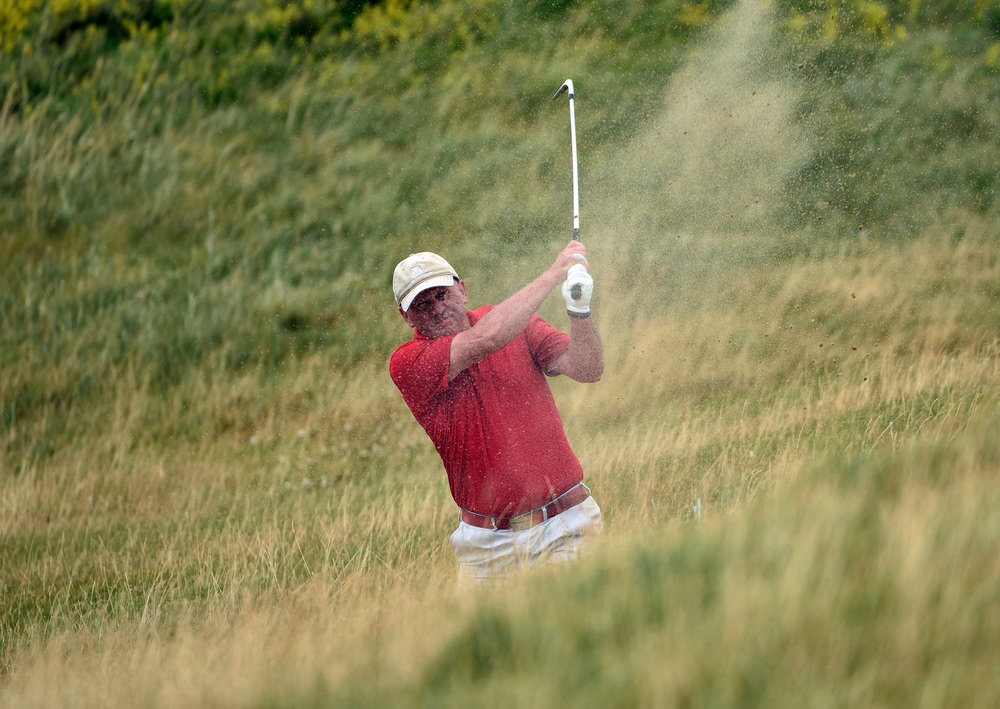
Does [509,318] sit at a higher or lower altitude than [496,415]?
higher

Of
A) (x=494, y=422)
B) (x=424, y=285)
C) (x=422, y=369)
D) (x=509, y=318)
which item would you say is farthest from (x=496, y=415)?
(x=424, y=285)

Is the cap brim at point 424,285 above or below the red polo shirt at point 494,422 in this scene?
above

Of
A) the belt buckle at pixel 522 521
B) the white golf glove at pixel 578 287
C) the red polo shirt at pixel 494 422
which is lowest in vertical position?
the belt buckle at pixel 522 521

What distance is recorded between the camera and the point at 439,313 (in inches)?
197

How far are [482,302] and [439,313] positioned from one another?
636cm

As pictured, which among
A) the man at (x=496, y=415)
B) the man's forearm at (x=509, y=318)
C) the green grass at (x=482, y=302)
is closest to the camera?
the green grass at (x=482, y=302)

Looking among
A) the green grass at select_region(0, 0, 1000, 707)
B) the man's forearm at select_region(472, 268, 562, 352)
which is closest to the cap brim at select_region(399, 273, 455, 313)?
the man's forearm at select_region(472, 268, 562, 352)

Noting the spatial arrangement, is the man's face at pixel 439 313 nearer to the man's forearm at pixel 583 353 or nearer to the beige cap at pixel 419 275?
the beige cap at pixel 419 275

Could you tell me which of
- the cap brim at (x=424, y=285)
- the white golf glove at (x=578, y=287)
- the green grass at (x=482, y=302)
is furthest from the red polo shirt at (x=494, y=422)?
the green grass at (x=482, y=302)

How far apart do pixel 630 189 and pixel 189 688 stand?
10170 millimetres

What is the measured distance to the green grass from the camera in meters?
2.46

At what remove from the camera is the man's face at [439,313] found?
4965 millimetres

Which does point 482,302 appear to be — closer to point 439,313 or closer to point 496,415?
point 439,313

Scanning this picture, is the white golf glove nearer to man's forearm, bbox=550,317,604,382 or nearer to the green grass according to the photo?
man's forearm, bbox=550,317,604,382
